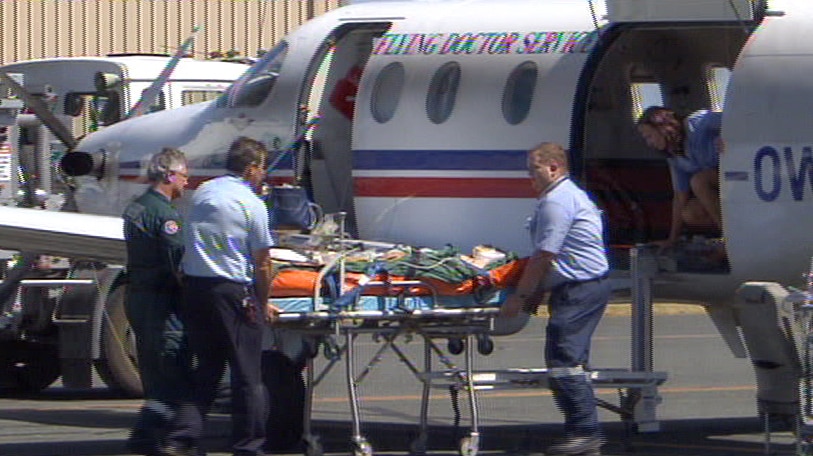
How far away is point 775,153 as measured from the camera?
1056 centimetres

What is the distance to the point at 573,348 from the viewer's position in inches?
402

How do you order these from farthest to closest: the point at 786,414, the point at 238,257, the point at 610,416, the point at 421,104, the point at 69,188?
the point at 69,188 → the point at 610,416 → the point at 421,104 → the point at 786,414 → the point at 238,257

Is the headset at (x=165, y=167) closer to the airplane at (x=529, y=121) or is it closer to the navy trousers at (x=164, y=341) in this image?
the navy trousers at (x=164, y=341)

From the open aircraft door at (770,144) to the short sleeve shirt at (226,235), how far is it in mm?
2751

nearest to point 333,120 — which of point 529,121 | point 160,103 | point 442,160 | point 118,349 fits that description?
point 442,160

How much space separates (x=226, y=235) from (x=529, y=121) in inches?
107

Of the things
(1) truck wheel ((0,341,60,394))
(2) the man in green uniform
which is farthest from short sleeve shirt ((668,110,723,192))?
(1) truck wheel ((0,341,60,394))

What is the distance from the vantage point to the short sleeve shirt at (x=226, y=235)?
993cm

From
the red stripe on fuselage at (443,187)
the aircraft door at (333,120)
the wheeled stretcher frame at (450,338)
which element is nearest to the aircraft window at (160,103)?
the aircraft door at (333,120)

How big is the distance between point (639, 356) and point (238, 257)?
2.76m

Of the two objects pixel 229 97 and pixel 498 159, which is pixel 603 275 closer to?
pixel 498 159

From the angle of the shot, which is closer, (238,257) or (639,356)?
(238,257)

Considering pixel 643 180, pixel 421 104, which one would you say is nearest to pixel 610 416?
pixel 643 180

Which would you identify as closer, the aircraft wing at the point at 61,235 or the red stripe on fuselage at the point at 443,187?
the aircraft wing at the point at 61,235
